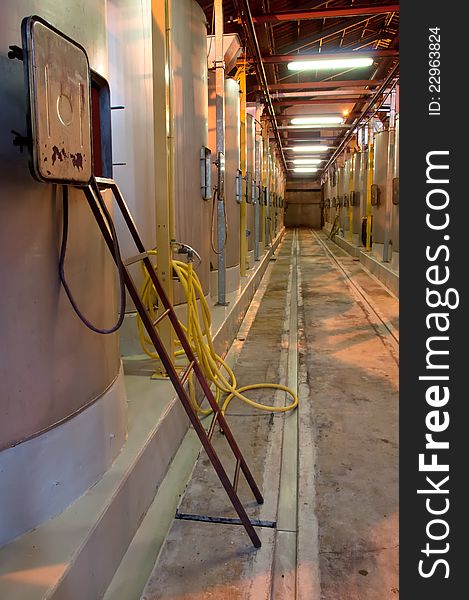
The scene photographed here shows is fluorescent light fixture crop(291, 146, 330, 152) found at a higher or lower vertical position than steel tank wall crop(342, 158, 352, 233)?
higher

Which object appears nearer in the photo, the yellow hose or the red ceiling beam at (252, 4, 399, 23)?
the yellow hose

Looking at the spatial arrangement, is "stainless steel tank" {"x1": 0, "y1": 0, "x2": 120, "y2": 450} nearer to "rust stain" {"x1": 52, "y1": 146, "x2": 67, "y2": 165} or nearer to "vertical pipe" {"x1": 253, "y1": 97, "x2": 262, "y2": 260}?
"rust stain" {"x1": 52, "y1": 146, "x2": 67, "y2": 165}

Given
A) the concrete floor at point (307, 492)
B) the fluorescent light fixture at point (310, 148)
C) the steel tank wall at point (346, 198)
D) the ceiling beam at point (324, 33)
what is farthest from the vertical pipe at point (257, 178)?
the fluorescent light fixture at point (310, 148)

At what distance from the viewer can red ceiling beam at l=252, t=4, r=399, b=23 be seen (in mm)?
7871

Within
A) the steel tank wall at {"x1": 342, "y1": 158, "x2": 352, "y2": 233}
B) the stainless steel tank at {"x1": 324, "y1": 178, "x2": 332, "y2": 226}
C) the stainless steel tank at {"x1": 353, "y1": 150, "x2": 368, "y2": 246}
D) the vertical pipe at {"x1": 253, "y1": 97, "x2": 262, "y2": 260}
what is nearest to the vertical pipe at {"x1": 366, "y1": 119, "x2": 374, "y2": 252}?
the stainless steel tank at {"x1": 353, "y1": 150, "x2": 368, "y2": 246}

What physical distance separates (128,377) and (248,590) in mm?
1759

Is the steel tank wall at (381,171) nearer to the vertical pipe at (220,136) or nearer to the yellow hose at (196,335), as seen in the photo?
the vertical pipe at (220,136)

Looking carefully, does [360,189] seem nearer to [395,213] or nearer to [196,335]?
[395,213]

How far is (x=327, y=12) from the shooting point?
26.1 ft

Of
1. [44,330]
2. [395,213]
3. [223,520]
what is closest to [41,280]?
[44,330]

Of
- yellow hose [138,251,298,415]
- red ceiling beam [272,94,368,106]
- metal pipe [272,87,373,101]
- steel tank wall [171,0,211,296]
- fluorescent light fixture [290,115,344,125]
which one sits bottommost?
yellow hose [138,251,298,415]

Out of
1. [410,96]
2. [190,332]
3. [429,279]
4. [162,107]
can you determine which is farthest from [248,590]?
[162,107]

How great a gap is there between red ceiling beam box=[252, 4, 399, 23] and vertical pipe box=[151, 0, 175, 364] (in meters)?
5.60

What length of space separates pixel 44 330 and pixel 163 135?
5.89ft
